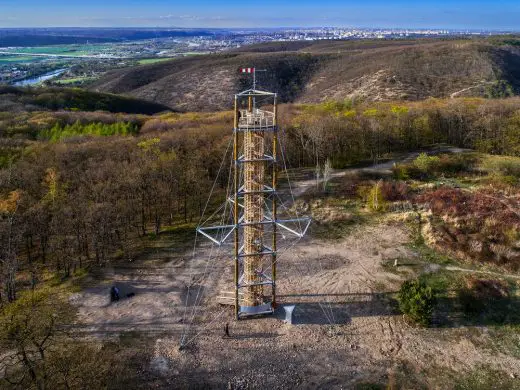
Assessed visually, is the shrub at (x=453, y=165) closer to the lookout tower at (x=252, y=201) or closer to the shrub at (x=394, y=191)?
the shrub at (x=394, y=191)

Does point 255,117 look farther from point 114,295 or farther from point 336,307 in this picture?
point 114,295

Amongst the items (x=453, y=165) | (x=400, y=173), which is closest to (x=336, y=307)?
(x=400, y=173)

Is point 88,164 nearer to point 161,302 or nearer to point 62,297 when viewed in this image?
point 62,297

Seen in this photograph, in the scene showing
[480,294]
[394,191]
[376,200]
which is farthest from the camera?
[394,191]

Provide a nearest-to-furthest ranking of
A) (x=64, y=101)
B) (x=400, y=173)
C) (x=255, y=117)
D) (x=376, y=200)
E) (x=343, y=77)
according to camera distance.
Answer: (x=255, y=117) < (x=376, y=200) < (x=400, y=173) < (x=64, y=101) < (x=343, y=77)

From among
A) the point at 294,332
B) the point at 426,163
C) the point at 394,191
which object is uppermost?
the point at 426,163

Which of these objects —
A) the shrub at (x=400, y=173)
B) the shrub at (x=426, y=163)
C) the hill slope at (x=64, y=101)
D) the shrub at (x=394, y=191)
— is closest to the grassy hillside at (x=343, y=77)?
the hill slope at (x=64, y=101)

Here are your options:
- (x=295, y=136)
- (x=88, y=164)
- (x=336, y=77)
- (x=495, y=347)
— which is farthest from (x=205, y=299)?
(x=336, y=77)
